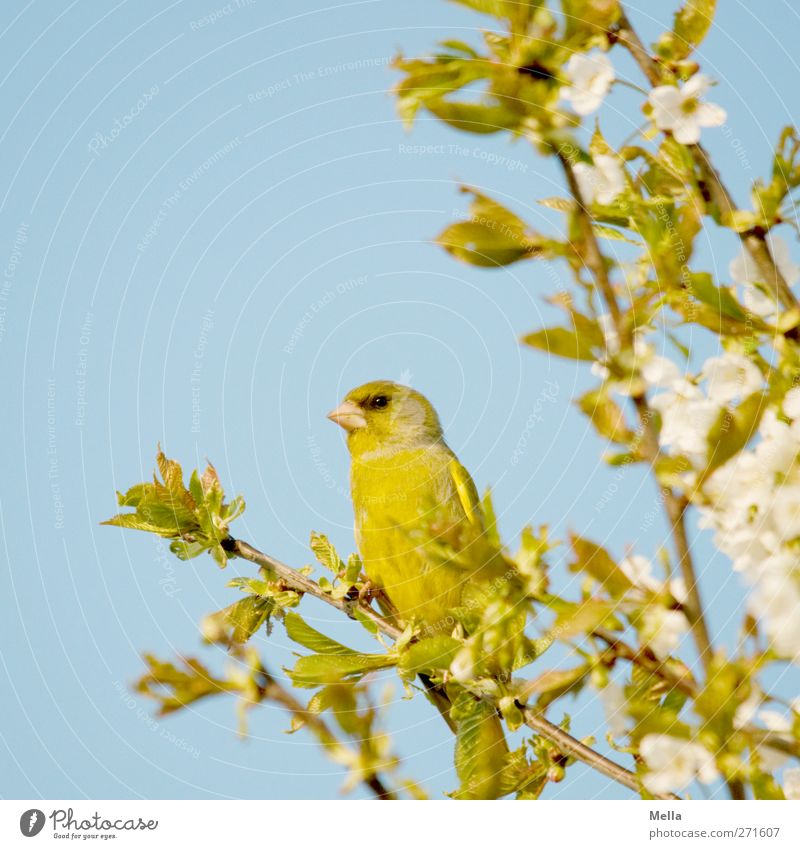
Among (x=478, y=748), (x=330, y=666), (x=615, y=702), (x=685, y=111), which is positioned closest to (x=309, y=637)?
(x=330, y=666)

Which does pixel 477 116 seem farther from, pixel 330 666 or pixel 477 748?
pixel 477 748

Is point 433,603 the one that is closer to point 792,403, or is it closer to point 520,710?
point 520,710

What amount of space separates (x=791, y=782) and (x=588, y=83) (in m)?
0.70

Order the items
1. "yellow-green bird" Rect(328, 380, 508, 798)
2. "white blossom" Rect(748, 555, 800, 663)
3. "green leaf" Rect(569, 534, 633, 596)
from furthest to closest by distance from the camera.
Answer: "yellow-green bird" Rect(328, 380, 508, 798), "green leaf" Rect(569, 534, 633, 596), "white blossom" Rect(748, 555, 800, 663)

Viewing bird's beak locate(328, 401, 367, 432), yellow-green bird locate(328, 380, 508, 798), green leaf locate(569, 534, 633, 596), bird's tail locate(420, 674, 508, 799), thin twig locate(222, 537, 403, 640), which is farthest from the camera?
bird's beak locate(328, 401, 367, 432)

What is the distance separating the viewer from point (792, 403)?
863 millimetres

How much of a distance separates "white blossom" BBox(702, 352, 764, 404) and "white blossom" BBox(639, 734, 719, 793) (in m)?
0.31

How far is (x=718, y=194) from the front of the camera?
957 mm

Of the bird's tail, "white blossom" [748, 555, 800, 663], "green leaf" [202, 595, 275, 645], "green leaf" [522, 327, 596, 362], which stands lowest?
the bird's tail

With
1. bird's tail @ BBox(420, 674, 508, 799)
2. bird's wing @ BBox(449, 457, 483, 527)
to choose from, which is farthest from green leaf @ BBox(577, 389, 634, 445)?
bird's wing @ BBox(449, 457, 483, 527)

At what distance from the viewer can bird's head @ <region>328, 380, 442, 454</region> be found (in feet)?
8.43

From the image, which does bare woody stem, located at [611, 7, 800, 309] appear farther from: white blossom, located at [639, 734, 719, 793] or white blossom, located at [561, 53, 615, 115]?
white blossom, located at [639, 734, 719, 793]

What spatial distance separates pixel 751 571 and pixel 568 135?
449 millimetres

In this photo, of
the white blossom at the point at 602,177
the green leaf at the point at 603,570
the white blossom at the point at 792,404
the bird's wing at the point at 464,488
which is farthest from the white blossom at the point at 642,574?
the bird's wing at the point at 464,488
